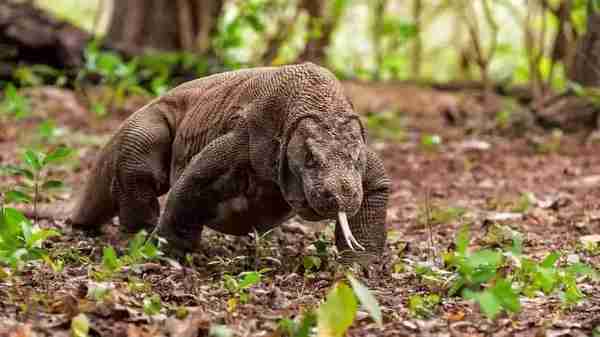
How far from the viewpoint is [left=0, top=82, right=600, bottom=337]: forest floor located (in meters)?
3.07

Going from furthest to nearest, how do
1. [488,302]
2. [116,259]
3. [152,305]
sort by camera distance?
[116,259] → [152,305] → [488,302]

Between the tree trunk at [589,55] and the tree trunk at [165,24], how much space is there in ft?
16.3

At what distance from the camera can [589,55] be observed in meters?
9.12

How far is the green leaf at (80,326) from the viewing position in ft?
9.09

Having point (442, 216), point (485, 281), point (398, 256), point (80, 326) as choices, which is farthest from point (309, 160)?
point (442, 216)

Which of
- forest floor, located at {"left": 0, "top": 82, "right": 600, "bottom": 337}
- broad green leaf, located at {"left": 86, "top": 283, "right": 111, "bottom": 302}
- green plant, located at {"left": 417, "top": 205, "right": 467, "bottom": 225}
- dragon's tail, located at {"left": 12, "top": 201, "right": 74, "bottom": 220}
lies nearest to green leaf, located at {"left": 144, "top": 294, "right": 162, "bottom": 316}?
forest floor, located at {"left": 0, "top": 82, "right": 600, "bottom": 337}

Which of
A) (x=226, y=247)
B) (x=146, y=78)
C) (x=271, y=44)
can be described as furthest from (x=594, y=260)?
(x=146, y=78)

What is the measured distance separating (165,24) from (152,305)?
9.62 meters

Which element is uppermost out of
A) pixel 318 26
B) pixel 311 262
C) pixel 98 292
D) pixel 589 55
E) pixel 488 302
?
pixel 318 26

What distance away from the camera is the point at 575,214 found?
231 inches

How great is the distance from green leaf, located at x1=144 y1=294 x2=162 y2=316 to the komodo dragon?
763 millimetres

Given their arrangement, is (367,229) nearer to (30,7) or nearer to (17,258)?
(17,258)

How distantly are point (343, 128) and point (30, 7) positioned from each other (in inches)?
331

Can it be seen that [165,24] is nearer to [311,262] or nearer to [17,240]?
[311,262]
